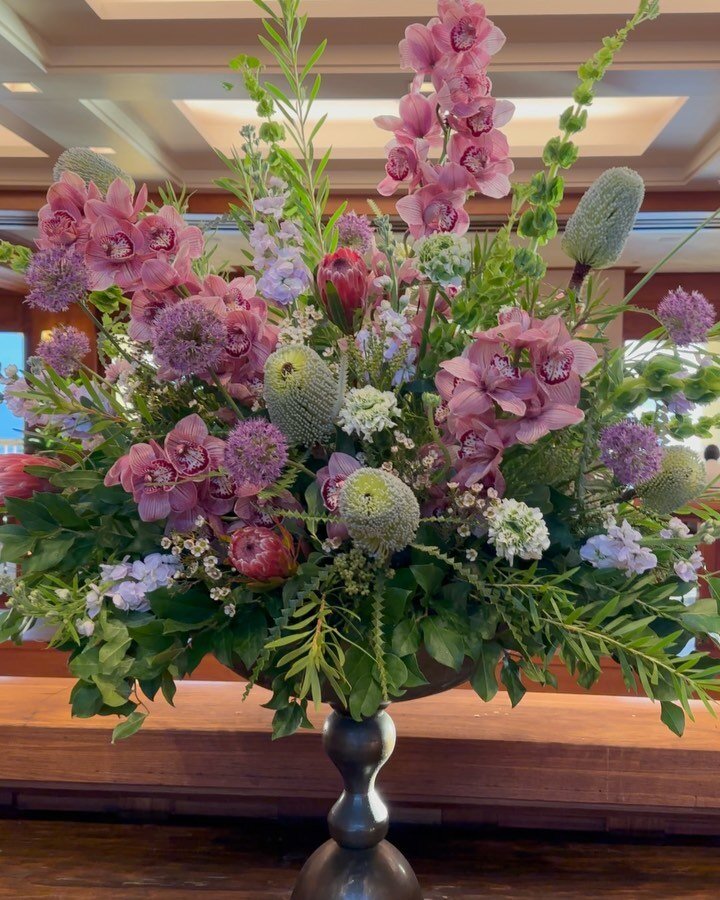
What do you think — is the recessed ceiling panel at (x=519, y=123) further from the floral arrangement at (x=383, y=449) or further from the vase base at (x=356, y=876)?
the vase base at (x=356, y=876)

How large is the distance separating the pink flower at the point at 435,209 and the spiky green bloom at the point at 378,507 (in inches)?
7.2

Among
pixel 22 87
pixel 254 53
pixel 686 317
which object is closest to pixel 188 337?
pixel 686 317

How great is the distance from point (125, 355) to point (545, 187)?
0.92ft

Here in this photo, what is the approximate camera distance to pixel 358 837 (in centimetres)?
64

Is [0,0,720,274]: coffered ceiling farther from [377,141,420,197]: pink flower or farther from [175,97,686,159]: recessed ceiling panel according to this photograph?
[377,141,420,197]: pink flower

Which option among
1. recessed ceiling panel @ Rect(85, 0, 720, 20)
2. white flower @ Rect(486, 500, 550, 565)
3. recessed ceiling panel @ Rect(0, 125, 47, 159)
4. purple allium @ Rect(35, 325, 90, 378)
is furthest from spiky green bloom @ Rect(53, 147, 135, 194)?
recessed ceiling panel @ Rect(0, 125, 47, 159)

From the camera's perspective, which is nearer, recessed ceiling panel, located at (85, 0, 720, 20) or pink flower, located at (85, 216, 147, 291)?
pink flower, located at (85, 216, 147, 291)

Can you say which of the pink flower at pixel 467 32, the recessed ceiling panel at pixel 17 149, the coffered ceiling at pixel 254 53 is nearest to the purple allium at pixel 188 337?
the pink flower at pixel 467 32

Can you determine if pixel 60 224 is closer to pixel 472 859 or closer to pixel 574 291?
pixel 574 291

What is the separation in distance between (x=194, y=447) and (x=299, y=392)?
3.0 inches

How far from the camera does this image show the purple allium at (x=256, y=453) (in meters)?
0.46

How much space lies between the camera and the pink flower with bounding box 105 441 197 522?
49cm

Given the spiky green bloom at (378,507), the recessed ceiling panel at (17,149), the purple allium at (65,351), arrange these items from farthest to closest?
the recessed ceiling panel at (17,149) → the purple allium at (65,351) → the spiky green bloom at (378,507)

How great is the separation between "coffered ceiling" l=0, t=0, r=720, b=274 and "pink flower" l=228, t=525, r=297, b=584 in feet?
8.80
